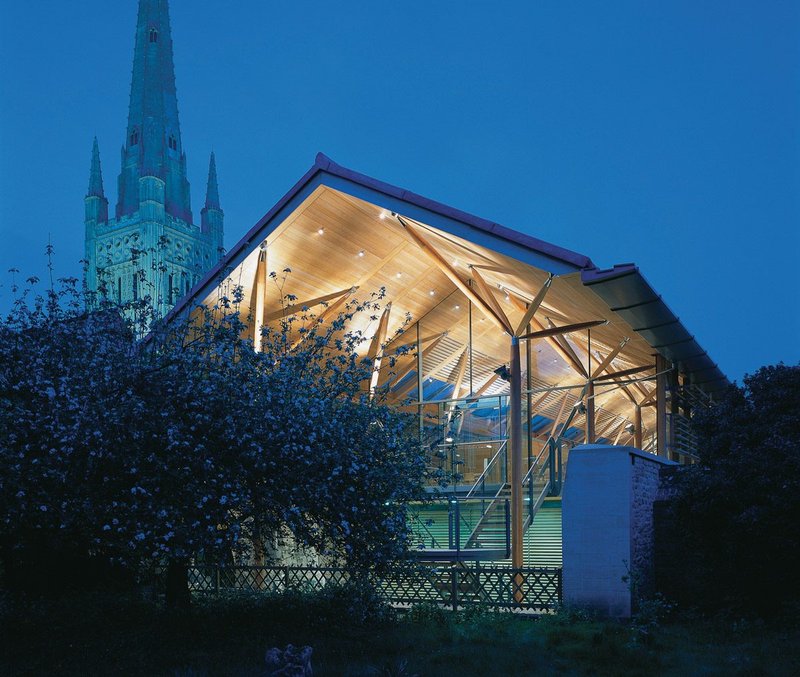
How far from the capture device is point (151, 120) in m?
96.9

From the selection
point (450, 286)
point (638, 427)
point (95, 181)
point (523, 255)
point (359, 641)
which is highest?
point (95, 181)

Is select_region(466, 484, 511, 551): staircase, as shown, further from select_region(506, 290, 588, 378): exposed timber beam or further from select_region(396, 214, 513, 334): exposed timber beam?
select_region(506, 290, 588, 378): exposed timber beam

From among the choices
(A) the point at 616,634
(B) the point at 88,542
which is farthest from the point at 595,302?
(B) the point at 88,542

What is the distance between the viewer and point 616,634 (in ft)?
40.1

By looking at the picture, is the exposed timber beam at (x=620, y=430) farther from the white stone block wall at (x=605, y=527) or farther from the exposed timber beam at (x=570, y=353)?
the white stone block wall at (x=605, y=527)

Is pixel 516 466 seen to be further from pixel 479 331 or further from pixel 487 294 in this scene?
pixel 479 331

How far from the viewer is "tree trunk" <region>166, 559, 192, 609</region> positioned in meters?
13.1

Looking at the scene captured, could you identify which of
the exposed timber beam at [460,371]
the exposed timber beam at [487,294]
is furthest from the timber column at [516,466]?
the exposed timber beam at [460,371]

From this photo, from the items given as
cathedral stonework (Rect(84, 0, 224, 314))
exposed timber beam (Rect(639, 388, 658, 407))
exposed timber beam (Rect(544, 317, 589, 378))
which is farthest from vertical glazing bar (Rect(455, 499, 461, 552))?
cathedral stonework (Rect(84, 0, 224, 314))

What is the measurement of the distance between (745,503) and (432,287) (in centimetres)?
1336

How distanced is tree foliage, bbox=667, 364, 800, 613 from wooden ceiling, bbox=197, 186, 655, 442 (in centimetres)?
387

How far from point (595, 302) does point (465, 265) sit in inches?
159

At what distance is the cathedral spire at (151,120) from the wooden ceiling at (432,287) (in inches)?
2983

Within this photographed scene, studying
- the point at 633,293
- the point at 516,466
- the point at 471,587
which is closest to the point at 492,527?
the point at 516,466
